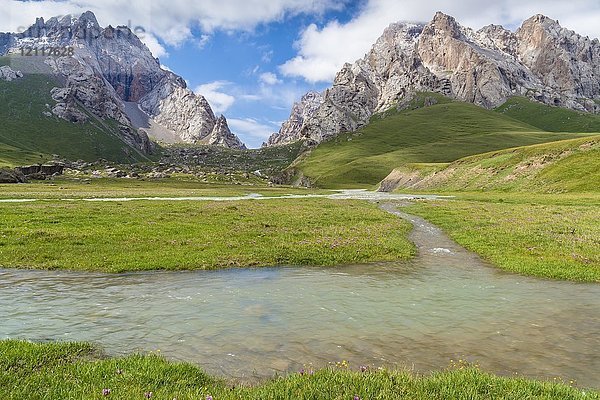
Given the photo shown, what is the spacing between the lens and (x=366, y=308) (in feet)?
56.5

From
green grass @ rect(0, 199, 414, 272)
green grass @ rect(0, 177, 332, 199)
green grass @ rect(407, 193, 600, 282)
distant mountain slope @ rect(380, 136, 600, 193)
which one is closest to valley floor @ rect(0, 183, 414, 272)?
green grass @ rect(0, 199, 414, 272)

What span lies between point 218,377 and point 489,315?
466 inches

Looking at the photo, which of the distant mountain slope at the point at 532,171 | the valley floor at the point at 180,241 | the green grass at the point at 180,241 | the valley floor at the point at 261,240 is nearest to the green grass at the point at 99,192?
the valley floor at the point at 261,240

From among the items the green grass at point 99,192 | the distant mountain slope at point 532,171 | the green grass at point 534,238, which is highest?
the distant mountain slope at point 532,171

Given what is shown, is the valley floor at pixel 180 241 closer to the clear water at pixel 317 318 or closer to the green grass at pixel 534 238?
the clear water at pixel 317 318

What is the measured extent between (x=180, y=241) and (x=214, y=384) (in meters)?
23.0

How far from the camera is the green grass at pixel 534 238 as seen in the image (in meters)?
25.1

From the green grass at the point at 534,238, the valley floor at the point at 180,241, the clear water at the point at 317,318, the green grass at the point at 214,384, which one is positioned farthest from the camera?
the valley floor at the point at 180,241

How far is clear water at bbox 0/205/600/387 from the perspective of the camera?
40.3 feet

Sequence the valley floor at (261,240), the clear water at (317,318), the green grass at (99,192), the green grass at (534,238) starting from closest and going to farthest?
the clear water at (317,318) < the green grass at (534,238) < the valley floor at (261,240) < the green grass at (99,192)

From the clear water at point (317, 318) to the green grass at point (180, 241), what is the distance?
255 centimetres

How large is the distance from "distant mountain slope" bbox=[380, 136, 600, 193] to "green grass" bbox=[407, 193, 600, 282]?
34.7 meters

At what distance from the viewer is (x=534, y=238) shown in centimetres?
3372

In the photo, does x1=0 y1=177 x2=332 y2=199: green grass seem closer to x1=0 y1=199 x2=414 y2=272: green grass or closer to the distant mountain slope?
x1=0 y1=199 x2=414 y2=272: green grass
